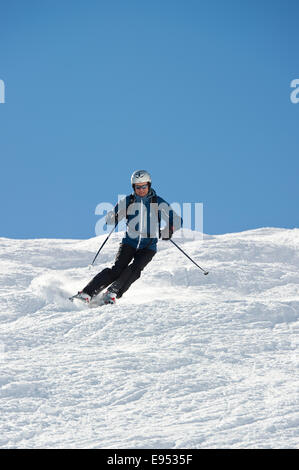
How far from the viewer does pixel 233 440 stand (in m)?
5.29

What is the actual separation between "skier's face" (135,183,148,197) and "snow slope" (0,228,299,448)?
1701 millimetres

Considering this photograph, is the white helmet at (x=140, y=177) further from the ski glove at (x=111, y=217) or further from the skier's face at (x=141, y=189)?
the ski glove at (x=111, y=217)

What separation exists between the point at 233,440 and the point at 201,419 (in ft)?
1.52

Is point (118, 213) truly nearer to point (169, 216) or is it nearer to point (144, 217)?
point (144, 217)

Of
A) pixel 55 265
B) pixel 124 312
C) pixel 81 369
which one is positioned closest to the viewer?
pixel 81 369

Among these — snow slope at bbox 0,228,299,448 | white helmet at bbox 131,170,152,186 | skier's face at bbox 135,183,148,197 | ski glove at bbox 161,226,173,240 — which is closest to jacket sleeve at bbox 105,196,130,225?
skier's face at bbox 135,183,148,197

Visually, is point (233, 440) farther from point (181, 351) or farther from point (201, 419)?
point (181, 351)

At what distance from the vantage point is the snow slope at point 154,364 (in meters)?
5.50

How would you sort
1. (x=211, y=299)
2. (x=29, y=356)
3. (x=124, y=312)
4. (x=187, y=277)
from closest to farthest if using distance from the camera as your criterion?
(x=29, y=356) → (x=124, y=312) → (x=211, y=299) → (x=187, y=277)

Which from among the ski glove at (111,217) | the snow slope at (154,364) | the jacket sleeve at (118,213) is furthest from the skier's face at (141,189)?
the snow slope at (154,364)

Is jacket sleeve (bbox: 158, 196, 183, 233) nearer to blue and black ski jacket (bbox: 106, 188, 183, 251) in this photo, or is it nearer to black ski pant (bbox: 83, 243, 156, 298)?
blue and black ski jacket (bbox: 106, 188, 183, 251)

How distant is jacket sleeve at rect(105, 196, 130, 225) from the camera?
8609 millimetres
